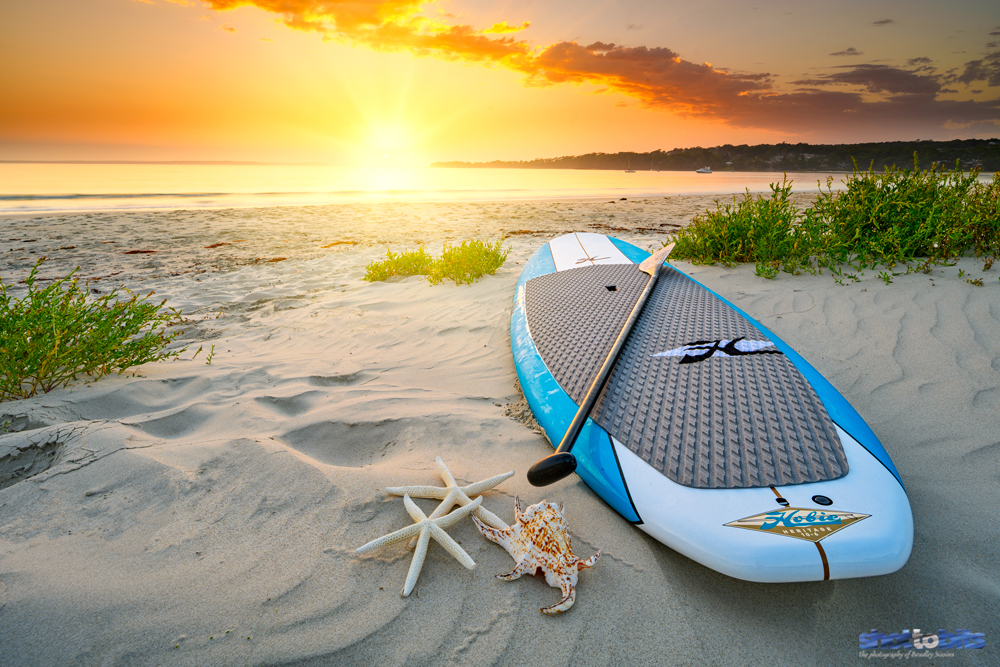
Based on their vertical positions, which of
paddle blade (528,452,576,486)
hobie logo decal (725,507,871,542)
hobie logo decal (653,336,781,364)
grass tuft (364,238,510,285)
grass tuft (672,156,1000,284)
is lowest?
hobie logo decal (725,507,871,542)

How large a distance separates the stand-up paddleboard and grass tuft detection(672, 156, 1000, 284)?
211 centimetres

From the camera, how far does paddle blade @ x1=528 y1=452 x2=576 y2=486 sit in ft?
5.21

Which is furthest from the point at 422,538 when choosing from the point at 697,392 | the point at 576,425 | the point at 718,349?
the point at 718,349

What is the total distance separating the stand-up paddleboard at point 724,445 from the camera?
138 cm

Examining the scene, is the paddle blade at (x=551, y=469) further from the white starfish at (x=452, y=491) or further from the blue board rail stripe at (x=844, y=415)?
the blue board rail stripe at (x=844, y=415)

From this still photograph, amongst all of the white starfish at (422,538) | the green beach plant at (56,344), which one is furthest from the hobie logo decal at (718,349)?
the green beach plant at (56,344)

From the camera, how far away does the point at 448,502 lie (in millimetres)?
1717

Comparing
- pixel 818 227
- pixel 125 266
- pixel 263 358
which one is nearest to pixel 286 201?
pixel 125 266

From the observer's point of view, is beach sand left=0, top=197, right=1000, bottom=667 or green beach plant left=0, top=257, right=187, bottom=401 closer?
beach sand left=0, top=197, right=1000, bottom=667

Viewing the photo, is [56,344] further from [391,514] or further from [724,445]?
[724,445]

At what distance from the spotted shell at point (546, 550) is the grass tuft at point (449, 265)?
3947mm

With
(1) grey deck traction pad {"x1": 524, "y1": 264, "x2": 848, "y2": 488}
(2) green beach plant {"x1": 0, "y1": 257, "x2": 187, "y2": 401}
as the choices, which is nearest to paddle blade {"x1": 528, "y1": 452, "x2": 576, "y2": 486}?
(1) grey deck traction pad {"x1": 524, "y1": 264, "x2": 848, "y2": 488}

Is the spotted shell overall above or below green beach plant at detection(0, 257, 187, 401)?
below

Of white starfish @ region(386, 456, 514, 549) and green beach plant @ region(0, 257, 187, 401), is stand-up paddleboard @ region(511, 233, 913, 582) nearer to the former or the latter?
white starfish @ region(386, 456, 514, 549)
